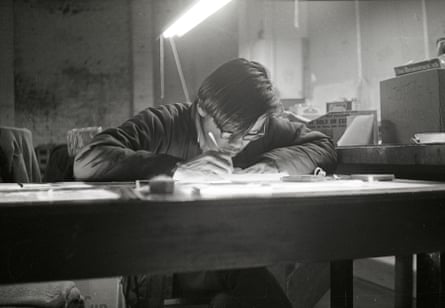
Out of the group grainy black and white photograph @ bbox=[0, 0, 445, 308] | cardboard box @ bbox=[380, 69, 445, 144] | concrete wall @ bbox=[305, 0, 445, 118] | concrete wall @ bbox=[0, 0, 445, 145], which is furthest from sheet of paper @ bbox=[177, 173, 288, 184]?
concrete wall @ bbox=[305, 0, 445, 118]

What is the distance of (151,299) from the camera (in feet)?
5.38

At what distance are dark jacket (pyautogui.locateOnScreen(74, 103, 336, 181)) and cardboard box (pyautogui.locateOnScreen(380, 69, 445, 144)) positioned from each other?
358mm

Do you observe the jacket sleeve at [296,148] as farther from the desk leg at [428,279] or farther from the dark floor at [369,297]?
the dark floor at [369,297]

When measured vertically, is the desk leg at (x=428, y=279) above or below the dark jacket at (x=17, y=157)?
below

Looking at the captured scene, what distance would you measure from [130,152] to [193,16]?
59 centimetres

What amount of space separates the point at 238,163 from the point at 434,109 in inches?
33.2

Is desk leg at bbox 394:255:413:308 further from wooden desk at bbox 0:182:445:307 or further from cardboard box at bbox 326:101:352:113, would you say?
wooden desk at bbox 0:182:445:307

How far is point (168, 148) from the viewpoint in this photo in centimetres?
167

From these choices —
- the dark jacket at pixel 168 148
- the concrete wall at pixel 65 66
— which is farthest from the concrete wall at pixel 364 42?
the concrete wall at pixel 65 66

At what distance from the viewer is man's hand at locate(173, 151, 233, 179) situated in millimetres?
1621

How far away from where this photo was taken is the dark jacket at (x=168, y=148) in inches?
61.1

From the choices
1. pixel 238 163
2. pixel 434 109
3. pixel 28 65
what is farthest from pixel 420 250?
pixel 28 65

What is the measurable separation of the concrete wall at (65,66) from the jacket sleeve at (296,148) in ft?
1.94

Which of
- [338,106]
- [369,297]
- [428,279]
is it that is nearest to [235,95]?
[338,106]
